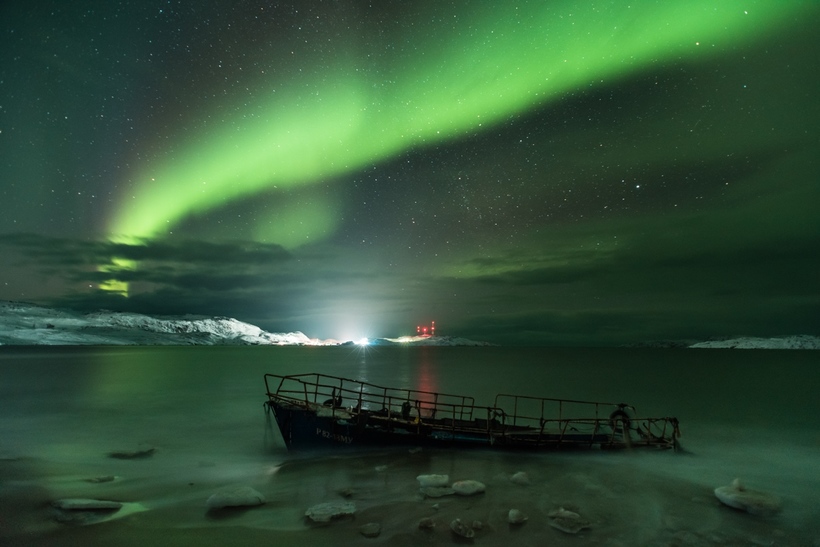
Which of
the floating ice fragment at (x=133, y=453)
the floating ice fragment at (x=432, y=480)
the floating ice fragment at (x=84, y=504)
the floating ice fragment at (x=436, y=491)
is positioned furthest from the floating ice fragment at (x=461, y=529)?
the floating ice fragment at (x=133, y=453)

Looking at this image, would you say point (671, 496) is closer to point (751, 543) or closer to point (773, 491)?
point (751, 543)

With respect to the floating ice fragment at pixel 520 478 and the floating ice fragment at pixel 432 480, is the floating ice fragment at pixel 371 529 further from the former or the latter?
the floating ice fragment at pixel 520 478

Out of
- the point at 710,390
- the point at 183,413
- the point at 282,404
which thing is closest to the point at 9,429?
the point at 183,413

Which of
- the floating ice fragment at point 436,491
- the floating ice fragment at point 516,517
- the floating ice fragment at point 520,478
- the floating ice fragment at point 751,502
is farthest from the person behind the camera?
the floating ice fragment at point 520,478

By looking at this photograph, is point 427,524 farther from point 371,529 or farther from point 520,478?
point 520,478

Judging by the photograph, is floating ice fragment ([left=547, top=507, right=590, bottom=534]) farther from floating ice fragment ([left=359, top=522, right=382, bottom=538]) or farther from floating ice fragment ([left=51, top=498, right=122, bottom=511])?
floating ice fragment ([left=51, top=498, right=122, bottom=511])

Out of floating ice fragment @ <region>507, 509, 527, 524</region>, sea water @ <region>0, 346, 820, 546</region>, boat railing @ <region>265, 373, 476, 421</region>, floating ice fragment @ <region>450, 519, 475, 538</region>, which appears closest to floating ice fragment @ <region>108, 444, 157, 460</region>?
sea water @ <region>0, 346, 820, 546</region>

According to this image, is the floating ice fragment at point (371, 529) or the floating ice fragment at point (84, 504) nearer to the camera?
the floating ice fragment at point (371, 529)

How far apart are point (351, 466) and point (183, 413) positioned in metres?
30.5

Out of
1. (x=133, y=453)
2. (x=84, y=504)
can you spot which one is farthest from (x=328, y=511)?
(x=133, y=453)

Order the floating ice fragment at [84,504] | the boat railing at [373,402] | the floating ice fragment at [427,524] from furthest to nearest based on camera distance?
the boat railing at [373,402]
the floating ice fragment at [84,504]
the floating ice fragment at [427,524]

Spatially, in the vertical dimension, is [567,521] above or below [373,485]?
above

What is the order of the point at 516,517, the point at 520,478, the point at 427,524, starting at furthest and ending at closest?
the point at 520,478
the point at 516,517
the point at 427,524

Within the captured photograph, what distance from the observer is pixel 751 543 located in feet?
45.4
